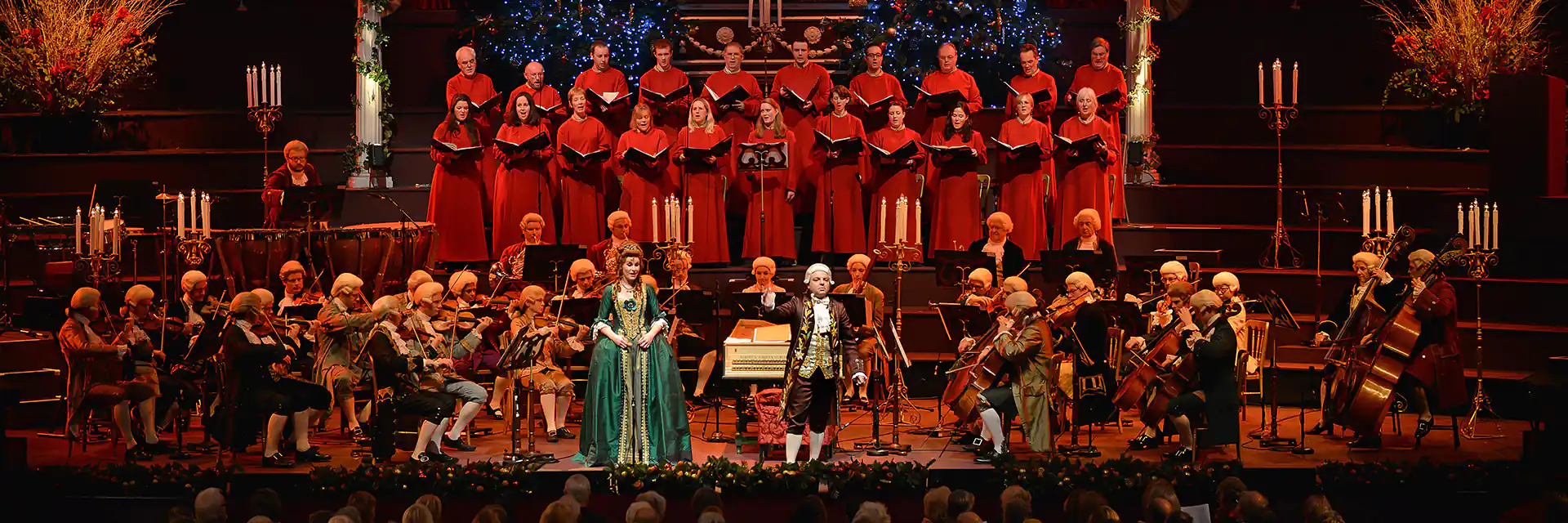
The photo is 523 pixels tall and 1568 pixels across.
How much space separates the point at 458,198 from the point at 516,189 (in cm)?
49

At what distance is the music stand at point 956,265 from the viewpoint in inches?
387

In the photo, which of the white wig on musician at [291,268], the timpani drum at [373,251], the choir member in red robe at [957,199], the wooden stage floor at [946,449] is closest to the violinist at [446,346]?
the wooden stage floor at [946,449]

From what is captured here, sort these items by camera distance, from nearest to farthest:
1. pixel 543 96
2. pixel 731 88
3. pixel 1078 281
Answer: pixel 1078 281 → pixel 731 88 → pixel 543 96

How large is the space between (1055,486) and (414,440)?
371 centimetres

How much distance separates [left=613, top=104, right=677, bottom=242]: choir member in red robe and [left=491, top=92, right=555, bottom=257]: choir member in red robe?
649mm

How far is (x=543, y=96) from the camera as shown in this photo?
42.4ft

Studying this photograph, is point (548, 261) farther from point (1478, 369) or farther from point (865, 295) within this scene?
point (1478, 369)

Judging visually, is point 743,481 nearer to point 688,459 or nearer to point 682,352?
point 688,459

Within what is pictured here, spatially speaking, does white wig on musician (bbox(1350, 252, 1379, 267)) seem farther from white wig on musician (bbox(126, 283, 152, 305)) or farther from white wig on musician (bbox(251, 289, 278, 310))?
white wig on musician (bbox(126, 283, 152, 305))

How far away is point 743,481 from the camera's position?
8.54 meters

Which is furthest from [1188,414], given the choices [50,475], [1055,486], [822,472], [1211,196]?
[50,475]

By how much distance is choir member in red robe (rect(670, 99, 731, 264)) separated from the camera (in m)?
12.0

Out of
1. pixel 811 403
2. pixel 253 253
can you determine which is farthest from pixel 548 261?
pixel 253 253

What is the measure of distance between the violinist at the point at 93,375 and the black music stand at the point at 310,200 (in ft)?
5.11
